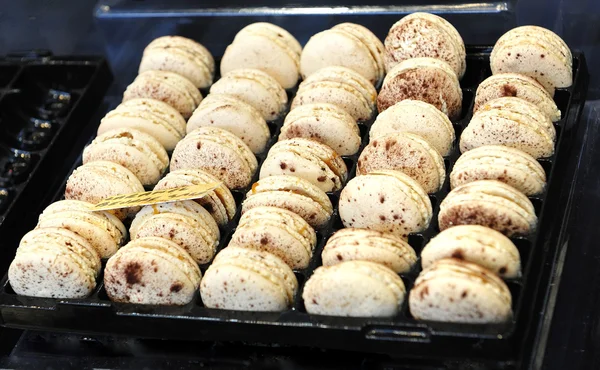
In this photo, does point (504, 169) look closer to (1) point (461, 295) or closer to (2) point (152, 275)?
(1) point (461, 295)

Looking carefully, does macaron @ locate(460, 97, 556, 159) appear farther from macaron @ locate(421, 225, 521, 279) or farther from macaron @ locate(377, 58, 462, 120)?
macaron @ locate(421, 225, 521, 279)

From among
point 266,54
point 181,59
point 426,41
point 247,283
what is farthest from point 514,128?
point 181,59

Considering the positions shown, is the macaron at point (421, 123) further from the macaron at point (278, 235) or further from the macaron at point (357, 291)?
the macaron at point (357, 291)

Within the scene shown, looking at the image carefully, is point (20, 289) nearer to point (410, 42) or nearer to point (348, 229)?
point (348, 229)

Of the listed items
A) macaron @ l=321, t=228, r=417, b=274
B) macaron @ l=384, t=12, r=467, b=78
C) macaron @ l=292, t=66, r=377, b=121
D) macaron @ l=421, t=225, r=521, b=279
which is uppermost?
macaron @ l=384, t=12, r=467, b=78

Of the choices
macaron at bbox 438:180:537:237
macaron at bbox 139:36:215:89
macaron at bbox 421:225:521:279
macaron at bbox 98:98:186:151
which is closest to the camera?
macaron at bbox 421:225:521:279

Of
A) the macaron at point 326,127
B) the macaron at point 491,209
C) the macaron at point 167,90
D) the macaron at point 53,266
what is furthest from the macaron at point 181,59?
the macaron at point 491,209

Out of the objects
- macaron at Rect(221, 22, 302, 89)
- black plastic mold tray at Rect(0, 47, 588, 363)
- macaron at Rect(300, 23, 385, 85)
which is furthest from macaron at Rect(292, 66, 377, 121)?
black plastic mold tray at Rect(0, 47, 588, 363)

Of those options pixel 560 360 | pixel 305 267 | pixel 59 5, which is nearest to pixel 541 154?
pixel 560 360
